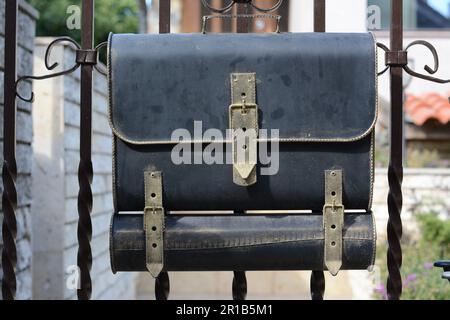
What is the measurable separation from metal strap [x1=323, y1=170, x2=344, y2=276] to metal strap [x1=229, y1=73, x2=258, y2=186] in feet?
0.61

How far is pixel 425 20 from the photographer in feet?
26.2

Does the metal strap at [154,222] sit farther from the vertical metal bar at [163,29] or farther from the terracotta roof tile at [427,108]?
the terracotta roof tile at [427,108]

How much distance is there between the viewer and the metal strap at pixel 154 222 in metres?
1.74

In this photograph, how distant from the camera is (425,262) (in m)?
4.88

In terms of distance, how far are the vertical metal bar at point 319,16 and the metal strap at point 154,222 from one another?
0.61 meters

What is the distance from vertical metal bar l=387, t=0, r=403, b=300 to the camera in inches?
74.1

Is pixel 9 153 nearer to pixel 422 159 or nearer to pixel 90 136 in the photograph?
pixel 90 136

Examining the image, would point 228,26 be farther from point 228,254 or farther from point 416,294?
point 228,254

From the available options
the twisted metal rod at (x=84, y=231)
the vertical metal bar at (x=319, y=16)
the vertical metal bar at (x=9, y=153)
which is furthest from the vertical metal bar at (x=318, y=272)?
the vertical metal bar at (x=9, y=153)

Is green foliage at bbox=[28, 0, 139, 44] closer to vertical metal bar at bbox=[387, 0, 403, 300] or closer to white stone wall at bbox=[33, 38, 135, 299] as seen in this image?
white stone wall at bbox=[33, 38, 135, 299]

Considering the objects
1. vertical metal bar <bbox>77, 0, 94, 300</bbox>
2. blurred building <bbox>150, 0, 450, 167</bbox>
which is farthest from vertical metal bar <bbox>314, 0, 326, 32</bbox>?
blurred building <bbox>150, 0, 450, 167</bbox>

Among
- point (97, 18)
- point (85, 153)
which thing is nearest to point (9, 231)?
point (85, 153)
